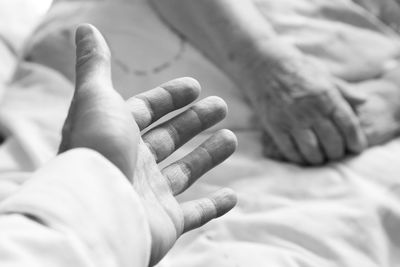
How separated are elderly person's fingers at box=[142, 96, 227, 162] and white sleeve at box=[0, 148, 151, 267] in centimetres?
17

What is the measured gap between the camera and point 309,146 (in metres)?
1.06

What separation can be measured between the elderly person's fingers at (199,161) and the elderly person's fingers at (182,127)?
0.02m

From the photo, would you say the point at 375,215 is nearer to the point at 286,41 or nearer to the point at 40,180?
the point at 286,41

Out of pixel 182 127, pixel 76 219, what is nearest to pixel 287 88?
pixel 182 127

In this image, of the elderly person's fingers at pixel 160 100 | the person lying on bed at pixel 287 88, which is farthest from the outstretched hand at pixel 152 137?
the person lying on bed at pixel 287 88

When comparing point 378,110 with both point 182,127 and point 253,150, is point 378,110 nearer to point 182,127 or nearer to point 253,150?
point 253,150

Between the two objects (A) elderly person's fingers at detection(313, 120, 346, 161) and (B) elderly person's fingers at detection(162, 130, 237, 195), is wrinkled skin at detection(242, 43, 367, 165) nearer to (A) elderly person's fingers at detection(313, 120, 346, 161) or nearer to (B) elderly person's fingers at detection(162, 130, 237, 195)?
(A) elderly person's fingers at detection(313, 120, 346, 161)

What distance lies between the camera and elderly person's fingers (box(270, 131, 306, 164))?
3.52ft

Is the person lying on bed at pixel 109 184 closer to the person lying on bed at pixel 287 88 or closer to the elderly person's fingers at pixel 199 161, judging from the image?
the elderly person's fingers at pixel 199 161

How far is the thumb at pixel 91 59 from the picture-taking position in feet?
2.45

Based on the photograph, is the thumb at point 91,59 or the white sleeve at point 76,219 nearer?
the white sleeve at point 76,219

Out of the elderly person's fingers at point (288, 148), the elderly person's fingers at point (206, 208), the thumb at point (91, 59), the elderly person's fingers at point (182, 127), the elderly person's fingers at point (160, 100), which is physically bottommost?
the elderly person's fingers at point (288, 148)

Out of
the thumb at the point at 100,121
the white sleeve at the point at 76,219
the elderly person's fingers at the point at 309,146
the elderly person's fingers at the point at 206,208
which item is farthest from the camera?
the elderly person's fingers at the point at 309,146

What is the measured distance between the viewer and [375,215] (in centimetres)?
95
